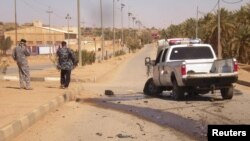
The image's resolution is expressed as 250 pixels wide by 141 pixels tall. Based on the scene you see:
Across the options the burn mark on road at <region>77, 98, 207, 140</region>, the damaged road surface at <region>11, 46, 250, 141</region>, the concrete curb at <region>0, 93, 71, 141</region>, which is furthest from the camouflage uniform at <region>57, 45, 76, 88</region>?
the concrete curb at <region>0, 93, 71, 141</region>

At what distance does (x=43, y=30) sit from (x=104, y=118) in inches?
5237

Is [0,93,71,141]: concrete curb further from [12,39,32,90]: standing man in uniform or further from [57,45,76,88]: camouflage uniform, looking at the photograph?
[57,45,76,88]: camouflage uniform

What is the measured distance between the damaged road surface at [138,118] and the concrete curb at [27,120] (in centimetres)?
14

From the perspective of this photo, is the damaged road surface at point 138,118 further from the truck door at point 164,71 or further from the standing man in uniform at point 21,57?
the standing man in uniform at point 21,57

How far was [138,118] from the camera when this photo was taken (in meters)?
12.9

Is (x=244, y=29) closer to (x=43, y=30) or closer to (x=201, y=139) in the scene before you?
(x=201, y=139)

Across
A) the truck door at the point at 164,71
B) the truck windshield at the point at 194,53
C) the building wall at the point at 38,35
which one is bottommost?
the truck door at the point at 164,71

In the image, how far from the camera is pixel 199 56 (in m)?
18.2

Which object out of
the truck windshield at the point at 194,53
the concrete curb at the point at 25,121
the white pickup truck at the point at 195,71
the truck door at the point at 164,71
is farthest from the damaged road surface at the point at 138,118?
the truck windshield at the point at 194,53

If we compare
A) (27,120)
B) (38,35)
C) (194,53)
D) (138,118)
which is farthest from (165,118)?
(38,35)

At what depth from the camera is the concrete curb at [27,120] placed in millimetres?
9719

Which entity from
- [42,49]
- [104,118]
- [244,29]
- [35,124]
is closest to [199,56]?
[104,118]

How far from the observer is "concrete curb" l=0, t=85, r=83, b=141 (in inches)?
383

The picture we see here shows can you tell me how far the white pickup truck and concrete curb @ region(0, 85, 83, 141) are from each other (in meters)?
3.62
